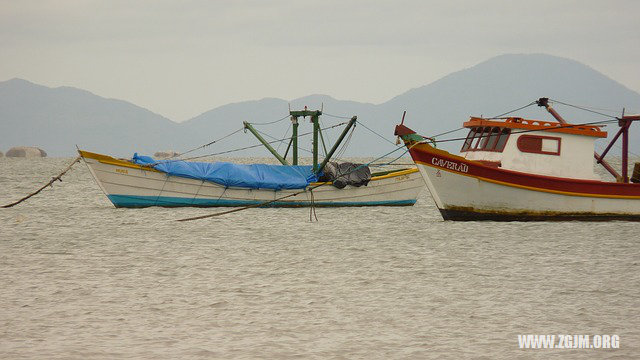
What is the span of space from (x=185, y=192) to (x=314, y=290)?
1797cm

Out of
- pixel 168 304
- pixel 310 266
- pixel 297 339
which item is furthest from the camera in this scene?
pixel 310 266

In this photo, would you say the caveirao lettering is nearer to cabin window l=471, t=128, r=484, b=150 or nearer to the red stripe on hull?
the red stripe on hull

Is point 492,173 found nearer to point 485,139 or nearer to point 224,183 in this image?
point 485,139

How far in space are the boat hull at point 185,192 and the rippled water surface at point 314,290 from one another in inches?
156

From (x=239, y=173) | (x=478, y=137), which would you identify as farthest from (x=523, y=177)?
(x=239, y=173)

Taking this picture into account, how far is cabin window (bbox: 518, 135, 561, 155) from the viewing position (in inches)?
1022

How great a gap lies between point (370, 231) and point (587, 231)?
6665 millimetres

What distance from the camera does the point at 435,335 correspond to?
11492 mm

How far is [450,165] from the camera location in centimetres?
2514

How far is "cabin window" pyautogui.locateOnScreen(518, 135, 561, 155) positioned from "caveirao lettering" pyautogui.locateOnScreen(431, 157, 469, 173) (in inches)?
82.2

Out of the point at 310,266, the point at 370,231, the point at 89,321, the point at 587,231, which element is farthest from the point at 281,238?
the point at 89,321

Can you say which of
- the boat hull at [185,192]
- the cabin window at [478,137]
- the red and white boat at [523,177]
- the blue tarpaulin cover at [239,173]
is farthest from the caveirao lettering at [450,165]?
the blue tarpaulin cover at [239,173]

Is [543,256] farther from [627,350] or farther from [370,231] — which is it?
[627,350]

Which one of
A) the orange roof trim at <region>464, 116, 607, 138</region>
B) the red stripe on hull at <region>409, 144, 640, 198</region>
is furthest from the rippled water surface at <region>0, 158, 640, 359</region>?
the orange roof trim at <region>464, 116, 607, 138</region>
